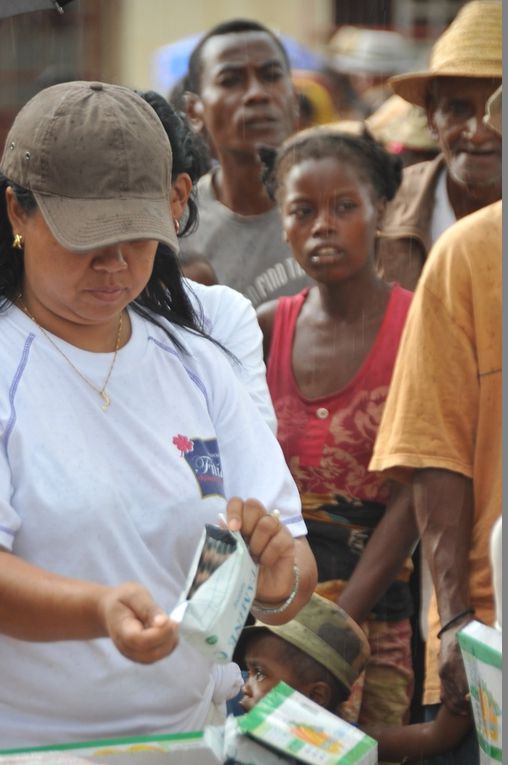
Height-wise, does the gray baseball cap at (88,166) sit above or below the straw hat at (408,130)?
above

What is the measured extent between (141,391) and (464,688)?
1285mm

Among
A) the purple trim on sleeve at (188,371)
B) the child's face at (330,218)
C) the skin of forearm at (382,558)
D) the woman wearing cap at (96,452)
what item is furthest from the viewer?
the child's face at (330,218)

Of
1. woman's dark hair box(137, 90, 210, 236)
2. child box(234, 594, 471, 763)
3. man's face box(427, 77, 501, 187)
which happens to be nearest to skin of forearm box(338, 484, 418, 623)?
child box(234, 594, 471, 763)

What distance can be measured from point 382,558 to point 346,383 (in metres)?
0.47

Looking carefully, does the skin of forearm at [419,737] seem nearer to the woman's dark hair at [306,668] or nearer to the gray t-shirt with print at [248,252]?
the woman's dark hair at [306,668]

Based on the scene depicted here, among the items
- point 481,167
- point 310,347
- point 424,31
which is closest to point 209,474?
point 310,347

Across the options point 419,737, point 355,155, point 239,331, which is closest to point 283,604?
point 239,331

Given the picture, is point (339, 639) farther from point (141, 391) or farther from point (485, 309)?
point (141, 391)

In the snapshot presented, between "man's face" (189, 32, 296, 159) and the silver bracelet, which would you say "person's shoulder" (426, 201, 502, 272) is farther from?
"man's face" (189, 32, 296, 159)

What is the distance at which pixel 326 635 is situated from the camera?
368 cm

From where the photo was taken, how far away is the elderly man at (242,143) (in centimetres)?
472

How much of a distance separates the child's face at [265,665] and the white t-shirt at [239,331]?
0.60 metres

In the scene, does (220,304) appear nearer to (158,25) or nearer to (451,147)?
(451,147)

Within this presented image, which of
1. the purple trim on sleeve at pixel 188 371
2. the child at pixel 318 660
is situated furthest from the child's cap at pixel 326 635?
the purple trim on sleeve at pixel 188 371
